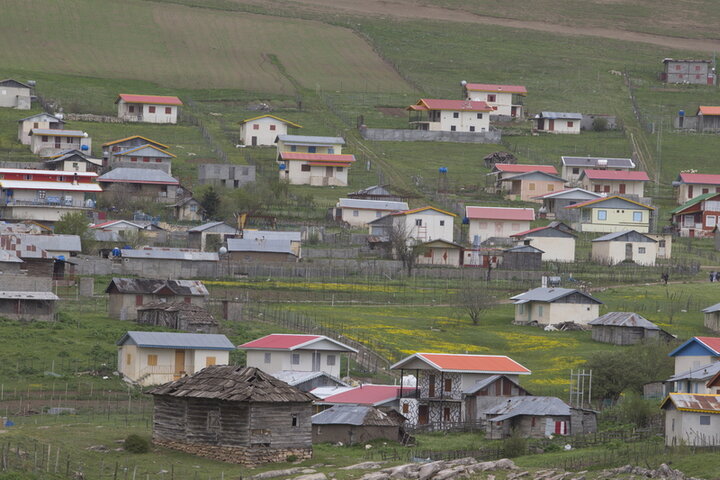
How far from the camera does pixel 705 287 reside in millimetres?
94312

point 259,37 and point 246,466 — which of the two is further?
point 259,37

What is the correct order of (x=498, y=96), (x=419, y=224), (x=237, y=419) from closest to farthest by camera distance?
(x=237, y=419)
(x=419, y=224)
(x=498, y=96)

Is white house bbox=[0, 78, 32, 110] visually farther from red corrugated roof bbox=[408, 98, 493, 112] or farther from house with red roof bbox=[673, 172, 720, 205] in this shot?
house with red roof bbox=[673, 172, 720, 205]

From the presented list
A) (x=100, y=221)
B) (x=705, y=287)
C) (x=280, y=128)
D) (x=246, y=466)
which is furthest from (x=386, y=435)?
(x=280, y=128)

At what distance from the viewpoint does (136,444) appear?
51.2 meters

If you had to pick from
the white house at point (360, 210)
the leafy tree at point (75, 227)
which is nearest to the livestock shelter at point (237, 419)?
the leafy tree at point (75, 227)

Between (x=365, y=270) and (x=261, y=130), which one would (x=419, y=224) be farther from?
(x=261, y=130)

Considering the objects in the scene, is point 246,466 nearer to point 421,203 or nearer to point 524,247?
point 524,247

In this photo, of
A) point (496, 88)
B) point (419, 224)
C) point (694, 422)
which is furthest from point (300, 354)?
point (496, 88)

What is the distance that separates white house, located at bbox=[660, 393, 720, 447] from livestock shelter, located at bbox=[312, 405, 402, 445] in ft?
33.5

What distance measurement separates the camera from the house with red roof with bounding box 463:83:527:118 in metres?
151

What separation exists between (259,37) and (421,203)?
65.6 meters

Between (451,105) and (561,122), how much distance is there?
11.0 meters

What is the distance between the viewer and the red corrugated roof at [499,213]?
111 meters
